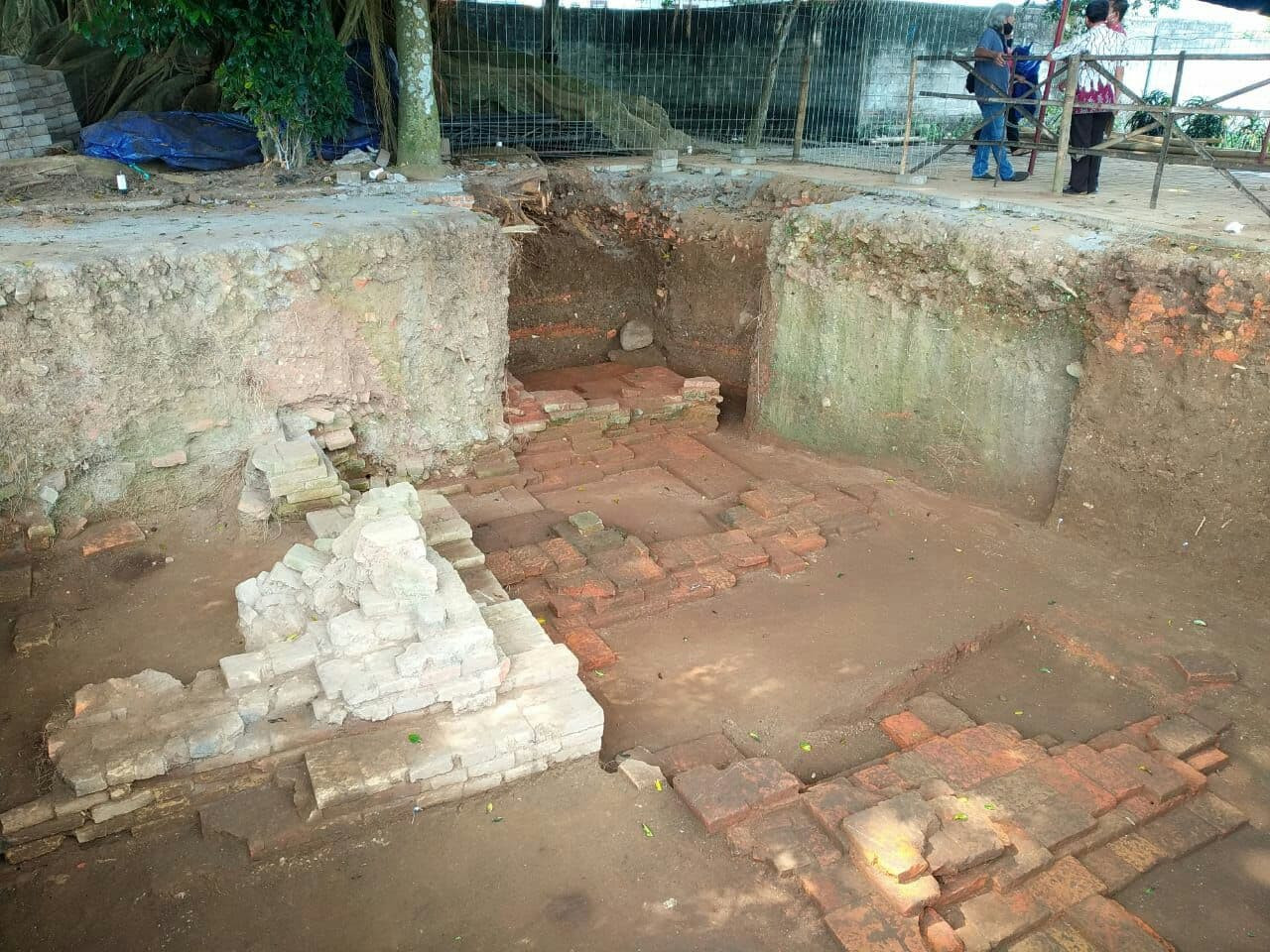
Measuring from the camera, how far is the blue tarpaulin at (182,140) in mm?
7184

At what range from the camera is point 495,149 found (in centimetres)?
876

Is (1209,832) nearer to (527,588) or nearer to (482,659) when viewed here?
(482,659)

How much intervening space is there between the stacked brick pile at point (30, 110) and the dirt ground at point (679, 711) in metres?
4.23

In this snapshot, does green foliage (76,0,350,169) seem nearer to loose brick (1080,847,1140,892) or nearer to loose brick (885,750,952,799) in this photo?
loose brick (885,750,952,799)

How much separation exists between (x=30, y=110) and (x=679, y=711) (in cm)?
719

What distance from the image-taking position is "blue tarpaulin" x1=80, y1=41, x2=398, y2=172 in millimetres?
7184

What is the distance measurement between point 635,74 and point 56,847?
9615mm

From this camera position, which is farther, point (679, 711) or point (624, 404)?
point (624, 404)

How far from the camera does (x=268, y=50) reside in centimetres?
672

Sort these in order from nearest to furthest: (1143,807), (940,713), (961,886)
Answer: (961,886)
(1143,807)
(940,713)

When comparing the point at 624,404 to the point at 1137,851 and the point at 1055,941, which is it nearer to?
the point at 1137,851

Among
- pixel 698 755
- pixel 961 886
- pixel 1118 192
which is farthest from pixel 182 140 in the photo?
pixel 961 886

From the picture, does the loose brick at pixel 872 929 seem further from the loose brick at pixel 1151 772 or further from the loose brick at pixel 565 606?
the loose brick at pixel 565 606

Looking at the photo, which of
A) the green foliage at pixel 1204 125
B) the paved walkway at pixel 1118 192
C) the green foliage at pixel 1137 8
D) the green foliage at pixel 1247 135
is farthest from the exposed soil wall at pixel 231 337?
the green foliage at pixel 1137 8
